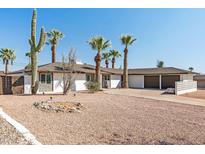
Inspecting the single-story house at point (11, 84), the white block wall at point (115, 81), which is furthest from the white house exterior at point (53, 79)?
the white block wall at point (115, 81)

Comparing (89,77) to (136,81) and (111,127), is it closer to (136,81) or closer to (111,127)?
(136,81)

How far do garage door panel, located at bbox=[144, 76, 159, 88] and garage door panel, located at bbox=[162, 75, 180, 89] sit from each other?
115cm

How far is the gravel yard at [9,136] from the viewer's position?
5.92 m

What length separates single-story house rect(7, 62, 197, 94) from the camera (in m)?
24.0

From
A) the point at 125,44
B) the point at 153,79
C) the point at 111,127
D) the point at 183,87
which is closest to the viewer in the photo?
the point at 111,127

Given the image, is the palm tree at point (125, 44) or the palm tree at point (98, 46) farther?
the palm tree at point (125, 44)

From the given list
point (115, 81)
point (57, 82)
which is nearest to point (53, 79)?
point (57, 82)

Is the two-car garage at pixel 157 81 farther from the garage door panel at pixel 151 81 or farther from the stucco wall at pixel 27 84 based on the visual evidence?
the stucco wall at pixel 27 84

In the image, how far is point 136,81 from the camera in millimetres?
35688

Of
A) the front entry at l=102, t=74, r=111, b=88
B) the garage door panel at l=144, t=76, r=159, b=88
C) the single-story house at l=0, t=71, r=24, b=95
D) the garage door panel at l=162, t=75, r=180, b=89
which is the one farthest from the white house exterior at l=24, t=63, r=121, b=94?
the garage door panel at l=162, t=75, r=180, b=89

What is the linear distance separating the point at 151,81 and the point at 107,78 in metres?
7.65
